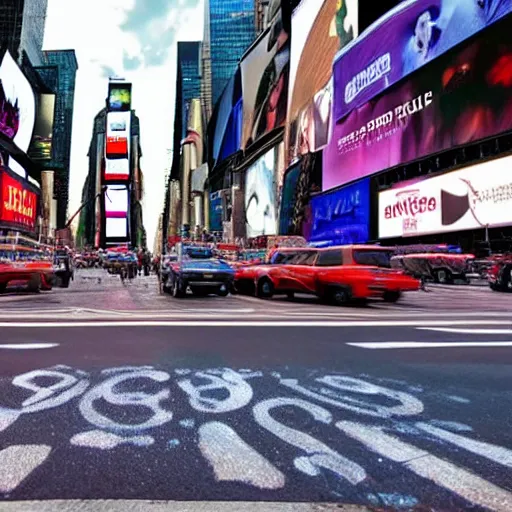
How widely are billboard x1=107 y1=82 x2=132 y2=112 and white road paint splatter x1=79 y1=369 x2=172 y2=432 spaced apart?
185251 mm

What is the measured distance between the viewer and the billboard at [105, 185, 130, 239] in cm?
16475

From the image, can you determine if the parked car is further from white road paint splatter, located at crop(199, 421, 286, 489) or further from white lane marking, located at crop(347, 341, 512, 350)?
white road paint splatter, located at crop(199, 421, 286, 489)

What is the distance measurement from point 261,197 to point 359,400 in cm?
8143

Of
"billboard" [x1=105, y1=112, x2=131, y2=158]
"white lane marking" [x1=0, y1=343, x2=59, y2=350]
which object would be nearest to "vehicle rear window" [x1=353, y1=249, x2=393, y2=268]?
"white lane marking" [x1=0, y1=343, x2=59, y2=350]

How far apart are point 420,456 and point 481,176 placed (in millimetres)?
34366

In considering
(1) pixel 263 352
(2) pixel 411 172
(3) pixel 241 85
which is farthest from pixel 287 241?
(3) pixel 241 85

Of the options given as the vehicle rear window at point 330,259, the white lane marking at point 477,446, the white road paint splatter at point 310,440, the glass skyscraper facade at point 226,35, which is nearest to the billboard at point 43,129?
the glass skyscraper facade at point 226,35

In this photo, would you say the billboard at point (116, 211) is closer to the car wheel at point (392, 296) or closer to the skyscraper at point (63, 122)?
the skyscraper at point (63, 122)

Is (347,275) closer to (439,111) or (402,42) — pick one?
(439,111)

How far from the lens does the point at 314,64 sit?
6362 centimetres

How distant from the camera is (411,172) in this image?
4484 centimetres

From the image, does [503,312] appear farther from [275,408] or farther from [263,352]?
[275,408]

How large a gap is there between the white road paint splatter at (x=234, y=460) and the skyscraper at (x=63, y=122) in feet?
514

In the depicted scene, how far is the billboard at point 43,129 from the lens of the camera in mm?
99750
